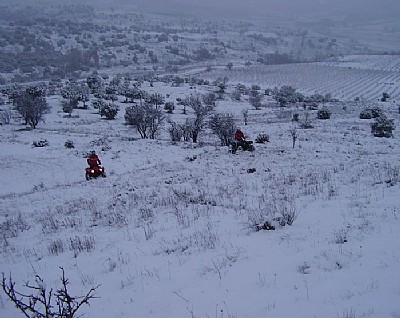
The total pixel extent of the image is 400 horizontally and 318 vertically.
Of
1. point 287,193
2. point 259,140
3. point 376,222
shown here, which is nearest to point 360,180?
point 287,193

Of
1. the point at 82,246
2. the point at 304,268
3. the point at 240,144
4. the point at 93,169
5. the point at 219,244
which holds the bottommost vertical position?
the point at 93,169

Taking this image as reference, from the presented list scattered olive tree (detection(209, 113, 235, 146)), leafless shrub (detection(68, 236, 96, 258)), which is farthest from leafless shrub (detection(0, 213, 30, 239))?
scattered olive tree (detection(209, 113, 235, 146))

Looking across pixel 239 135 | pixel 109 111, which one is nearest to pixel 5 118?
pixel 109 111

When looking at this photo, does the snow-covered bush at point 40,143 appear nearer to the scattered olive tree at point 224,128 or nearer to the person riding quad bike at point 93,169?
the person riding quad bike at point 93,169

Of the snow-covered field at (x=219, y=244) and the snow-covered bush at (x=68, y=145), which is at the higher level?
the snow-covered field at (x=219, y=244)

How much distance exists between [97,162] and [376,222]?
16045 millimetres

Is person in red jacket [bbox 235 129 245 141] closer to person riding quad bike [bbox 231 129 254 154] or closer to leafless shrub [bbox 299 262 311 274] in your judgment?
person riding quad bike [bbox 231 129 254 154]

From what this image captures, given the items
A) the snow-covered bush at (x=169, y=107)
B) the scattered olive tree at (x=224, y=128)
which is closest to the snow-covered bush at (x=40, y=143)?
the scattered olive tree at (x=224, y=128)

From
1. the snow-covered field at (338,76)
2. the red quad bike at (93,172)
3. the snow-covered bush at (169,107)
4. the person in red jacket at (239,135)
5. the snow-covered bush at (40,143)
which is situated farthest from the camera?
the snow-covered field at (338,76)

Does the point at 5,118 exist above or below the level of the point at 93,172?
below

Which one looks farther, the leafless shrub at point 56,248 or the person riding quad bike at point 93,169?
the person riding quad bike at point 93,169

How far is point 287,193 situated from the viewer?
950cm

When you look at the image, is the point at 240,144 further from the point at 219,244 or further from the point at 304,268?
the point at 304,268

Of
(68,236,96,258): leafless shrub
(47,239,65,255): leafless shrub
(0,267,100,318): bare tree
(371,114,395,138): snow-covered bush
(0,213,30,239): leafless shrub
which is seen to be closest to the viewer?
(0,267,100,318): bare tree
